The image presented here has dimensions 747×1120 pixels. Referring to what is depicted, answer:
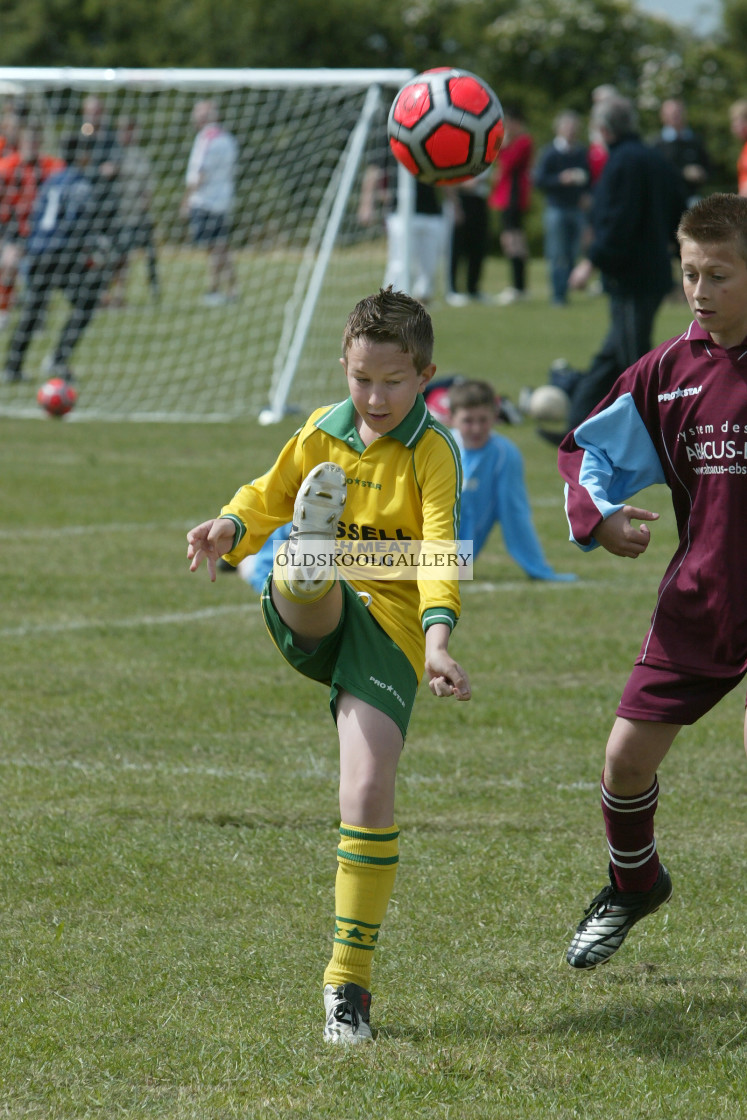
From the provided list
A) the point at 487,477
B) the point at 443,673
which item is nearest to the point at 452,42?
the point at 487,477

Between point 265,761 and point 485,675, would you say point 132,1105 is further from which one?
point 485,675

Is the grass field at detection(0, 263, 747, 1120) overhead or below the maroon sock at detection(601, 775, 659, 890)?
below

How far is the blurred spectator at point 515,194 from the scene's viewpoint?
22078 millimetres

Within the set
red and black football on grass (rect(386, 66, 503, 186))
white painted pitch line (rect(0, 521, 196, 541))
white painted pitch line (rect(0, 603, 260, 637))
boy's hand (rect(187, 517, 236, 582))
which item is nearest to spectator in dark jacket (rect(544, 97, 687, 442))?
white painted pitch line (rect(0, 521, 196, 541))

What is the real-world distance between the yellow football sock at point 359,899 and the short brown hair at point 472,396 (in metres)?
4.41

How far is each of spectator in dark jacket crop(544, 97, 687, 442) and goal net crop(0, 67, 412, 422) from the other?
2.03 meters

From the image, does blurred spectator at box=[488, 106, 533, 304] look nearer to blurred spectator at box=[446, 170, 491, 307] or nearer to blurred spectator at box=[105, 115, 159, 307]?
blurred spectator at box=[446, 170, 491, 307]

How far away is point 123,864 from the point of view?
13.4 feet

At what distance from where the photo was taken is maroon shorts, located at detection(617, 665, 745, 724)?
3320 mm

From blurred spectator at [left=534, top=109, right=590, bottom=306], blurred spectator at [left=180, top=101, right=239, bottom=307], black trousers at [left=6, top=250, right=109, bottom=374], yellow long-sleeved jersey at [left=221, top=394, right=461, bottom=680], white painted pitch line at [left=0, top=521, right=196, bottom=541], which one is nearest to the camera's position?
yellow long-sleeved jersey at [left=221, top=394, right=461, bottom=680]

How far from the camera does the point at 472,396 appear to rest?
7.39m

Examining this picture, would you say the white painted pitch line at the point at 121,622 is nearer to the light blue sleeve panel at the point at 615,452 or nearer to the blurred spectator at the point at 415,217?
the light blue sleeve panel at the point at 615,452

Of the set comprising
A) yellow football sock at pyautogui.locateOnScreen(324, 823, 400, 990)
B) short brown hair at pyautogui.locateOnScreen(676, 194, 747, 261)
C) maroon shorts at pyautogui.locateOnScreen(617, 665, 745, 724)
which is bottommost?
yellow football sock at pyautogui.locateOnScreen(324, 823, 400, 990)

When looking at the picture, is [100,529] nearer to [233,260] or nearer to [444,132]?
[444,132]
